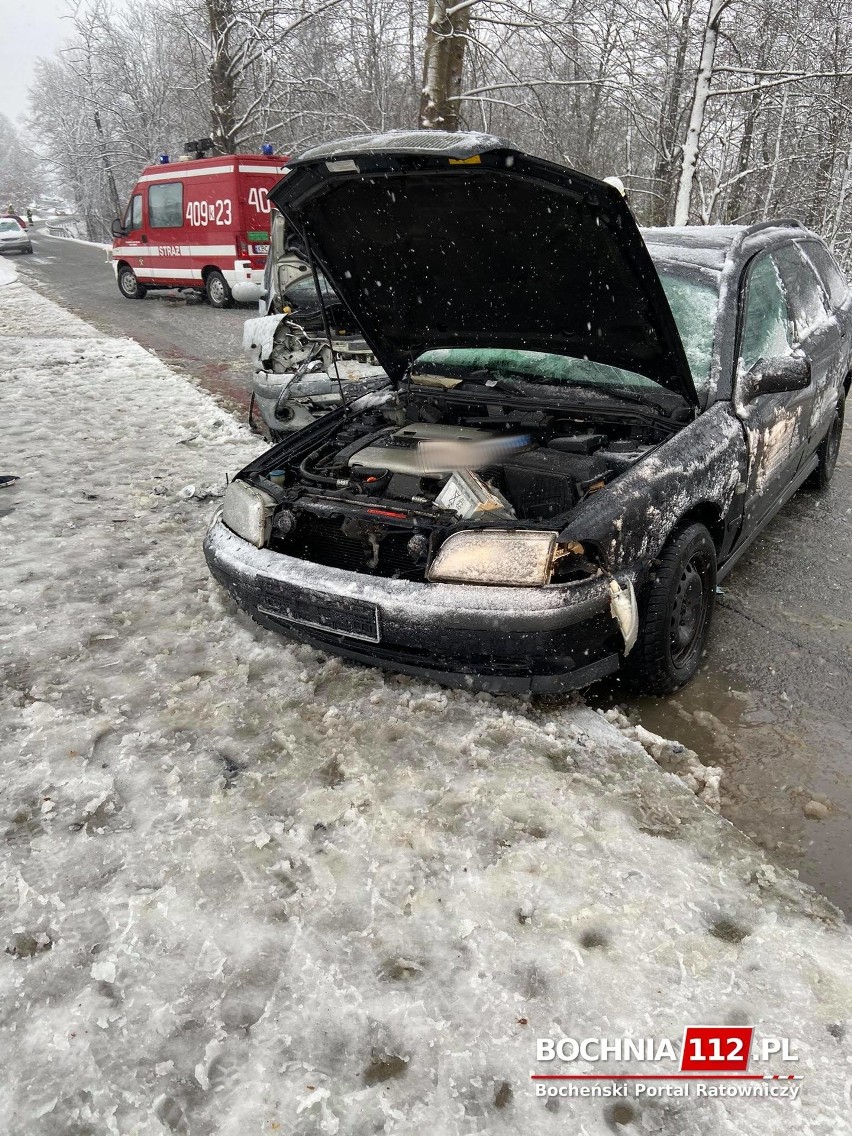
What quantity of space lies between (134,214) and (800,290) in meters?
14.8

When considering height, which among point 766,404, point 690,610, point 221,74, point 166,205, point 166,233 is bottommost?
point 690,610

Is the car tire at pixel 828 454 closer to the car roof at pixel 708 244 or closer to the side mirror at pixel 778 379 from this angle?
the car roof at pixel 708 244

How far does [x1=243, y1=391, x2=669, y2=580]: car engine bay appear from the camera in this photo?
2861 mm

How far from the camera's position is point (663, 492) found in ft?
8.95

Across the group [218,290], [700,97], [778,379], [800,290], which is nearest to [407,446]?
[778,379]

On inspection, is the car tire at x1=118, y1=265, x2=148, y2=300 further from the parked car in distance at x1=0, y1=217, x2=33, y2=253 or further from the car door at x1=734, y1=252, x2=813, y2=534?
the parked car in distance at x1=0, y1=217, x2=33, y2=253

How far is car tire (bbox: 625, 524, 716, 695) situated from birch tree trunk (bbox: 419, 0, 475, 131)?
8924 millimetres

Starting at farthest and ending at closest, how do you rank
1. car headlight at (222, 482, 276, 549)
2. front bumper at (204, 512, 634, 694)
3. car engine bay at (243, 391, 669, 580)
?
car headlight at (222, 482, 276, 549) → car engine bay at (243, 391, 669, 580) → front bumper at (204, 512, 634, 694)

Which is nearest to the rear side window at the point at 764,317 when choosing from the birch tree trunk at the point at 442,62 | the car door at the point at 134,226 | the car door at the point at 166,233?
the birch tree trunk at the point at 442,62

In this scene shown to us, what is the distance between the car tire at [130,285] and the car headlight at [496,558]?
1556cm

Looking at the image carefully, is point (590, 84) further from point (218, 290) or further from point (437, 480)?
point (437, 480)

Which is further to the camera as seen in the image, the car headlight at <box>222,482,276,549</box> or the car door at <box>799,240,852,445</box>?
the car door at <box>799,240,852,445</box>

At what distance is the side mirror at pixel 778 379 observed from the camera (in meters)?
3.16

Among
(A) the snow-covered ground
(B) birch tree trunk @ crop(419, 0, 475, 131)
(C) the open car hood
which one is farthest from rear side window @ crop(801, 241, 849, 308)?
(B) birch tree trunk @ crop(419, 0, 475, 131)
